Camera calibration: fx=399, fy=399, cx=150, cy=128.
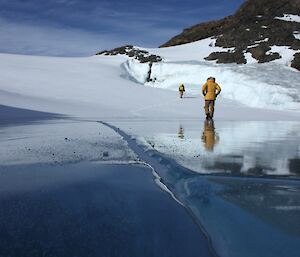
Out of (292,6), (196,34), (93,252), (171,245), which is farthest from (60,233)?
(196,34)

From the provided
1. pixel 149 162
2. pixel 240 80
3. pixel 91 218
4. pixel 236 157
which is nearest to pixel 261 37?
pixel 240 80

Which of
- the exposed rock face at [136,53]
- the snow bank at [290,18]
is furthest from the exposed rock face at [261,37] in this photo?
the exposed rock face at [136,53]

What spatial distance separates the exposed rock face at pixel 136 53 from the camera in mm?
38062

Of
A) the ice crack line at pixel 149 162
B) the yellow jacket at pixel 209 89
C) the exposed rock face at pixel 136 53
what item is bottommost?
the ice crack line at pixel 149 162

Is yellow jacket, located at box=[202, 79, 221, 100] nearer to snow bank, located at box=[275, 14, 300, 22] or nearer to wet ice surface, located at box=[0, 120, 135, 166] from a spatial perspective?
wet ice surface, located at box=[0, 120, 135, 166]

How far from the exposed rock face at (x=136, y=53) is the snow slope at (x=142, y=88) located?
2.81ft

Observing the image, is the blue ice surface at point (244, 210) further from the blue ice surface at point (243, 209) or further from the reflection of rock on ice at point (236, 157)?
the reflection of rock on ice at point (236, 157)

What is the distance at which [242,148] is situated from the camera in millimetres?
5609

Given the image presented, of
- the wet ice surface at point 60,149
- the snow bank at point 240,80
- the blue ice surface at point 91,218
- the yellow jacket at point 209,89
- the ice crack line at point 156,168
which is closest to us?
the blue ice surface at point 91,218

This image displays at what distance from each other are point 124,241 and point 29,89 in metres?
19.3

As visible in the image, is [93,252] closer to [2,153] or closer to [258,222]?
[258,222]

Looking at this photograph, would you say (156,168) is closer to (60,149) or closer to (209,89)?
(60,149)

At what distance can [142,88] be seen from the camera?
86.6 feet

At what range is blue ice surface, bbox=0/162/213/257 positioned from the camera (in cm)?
196
